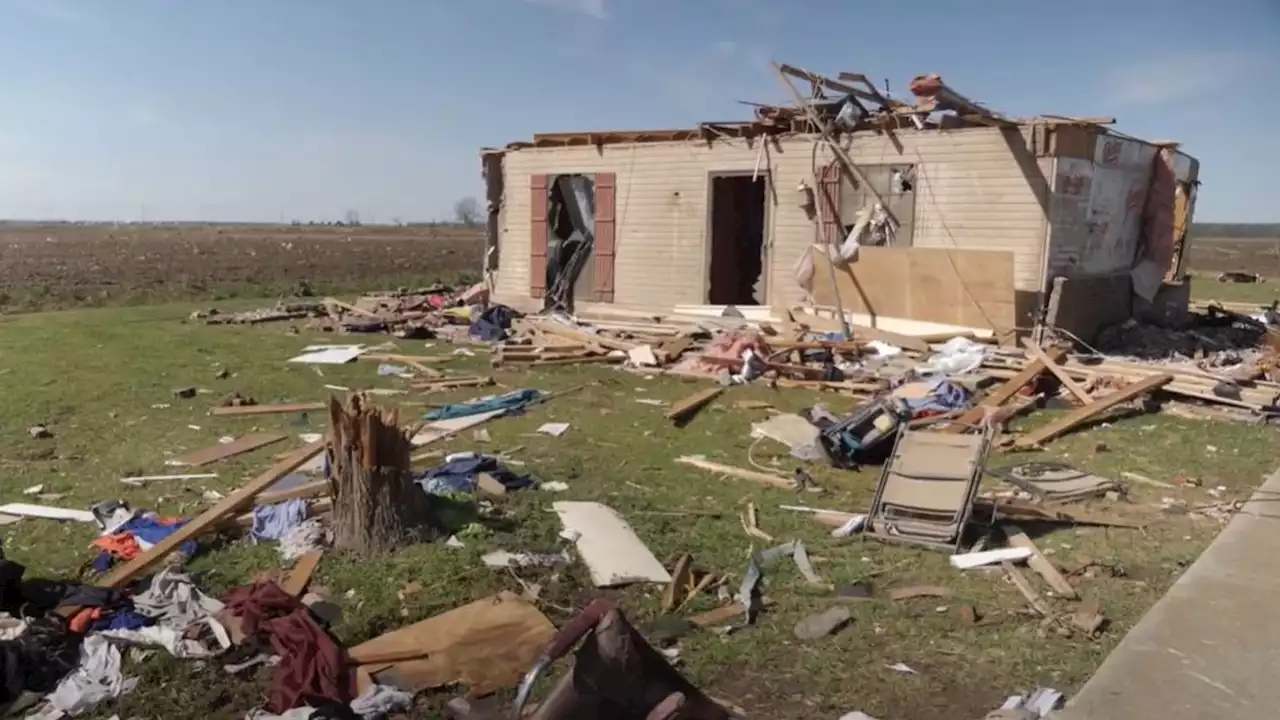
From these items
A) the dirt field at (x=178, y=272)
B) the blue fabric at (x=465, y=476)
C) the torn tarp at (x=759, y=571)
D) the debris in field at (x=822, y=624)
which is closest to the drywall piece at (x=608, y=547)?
the torn tarp at (x=759, y=571)

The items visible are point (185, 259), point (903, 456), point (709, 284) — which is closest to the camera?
point (903, 456)

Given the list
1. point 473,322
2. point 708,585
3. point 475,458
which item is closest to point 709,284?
point 473,322

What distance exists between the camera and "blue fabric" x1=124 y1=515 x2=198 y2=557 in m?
6.20

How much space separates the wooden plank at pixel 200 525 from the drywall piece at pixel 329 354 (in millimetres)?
7417

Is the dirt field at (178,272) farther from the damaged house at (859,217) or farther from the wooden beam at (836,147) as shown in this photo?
the wooden beam at (836,147)

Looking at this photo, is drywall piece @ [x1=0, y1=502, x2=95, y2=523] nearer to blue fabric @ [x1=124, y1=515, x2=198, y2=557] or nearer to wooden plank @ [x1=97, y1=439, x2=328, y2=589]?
blue fabric @ [x1=124, y1=515, x2=198, y2=557]

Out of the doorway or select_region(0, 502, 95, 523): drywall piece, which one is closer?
select_region(0, 502, 95, 523): drywall piece

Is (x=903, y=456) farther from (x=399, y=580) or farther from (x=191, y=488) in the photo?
(x=191, y=488)

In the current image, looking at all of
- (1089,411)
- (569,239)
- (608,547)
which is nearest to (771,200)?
(569,239)

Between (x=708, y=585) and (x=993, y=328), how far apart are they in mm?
9367

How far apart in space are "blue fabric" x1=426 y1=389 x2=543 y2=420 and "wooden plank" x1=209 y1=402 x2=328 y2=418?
1.45 m

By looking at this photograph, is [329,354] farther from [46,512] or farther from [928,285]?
[928,285]

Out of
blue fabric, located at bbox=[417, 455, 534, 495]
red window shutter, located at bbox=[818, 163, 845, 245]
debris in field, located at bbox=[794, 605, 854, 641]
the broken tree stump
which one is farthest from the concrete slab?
red window shutter, located at bbox=[818, 163, 845, 245]

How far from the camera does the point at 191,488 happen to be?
7.84 meters
